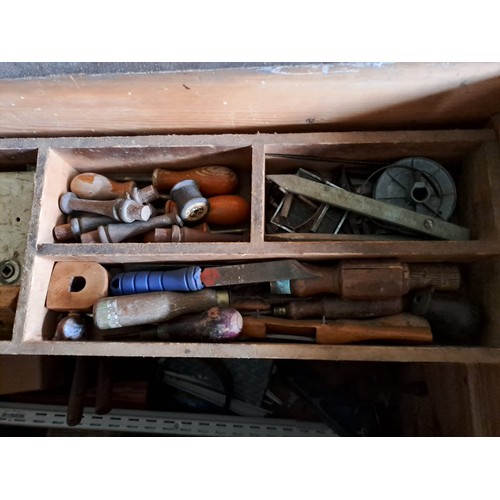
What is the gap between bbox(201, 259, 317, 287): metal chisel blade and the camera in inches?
50.7

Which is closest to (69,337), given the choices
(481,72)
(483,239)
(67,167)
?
(67,167)

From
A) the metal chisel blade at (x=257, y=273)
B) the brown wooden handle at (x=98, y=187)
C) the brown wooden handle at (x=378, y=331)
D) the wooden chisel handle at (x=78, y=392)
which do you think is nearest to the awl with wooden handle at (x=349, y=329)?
the brown wooden handle at (x=378, y=331)

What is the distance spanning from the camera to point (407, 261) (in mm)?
1345

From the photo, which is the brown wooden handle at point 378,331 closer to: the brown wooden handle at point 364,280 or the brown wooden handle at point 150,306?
the brown wooden handle at point 364,280

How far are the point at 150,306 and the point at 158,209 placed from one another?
33 cm

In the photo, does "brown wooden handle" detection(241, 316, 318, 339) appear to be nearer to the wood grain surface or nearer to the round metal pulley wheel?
the round metal pulley wheel

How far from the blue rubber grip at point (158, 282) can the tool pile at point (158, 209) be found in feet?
0.32

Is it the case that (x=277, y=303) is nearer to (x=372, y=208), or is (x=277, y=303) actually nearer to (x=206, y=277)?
(x=206, y=277)

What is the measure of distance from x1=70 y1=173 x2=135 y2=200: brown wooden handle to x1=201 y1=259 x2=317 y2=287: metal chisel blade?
0.39 meters

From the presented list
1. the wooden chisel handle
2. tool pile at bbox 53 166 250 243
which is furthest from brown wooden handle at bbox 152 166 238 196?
the wooden chisel handle

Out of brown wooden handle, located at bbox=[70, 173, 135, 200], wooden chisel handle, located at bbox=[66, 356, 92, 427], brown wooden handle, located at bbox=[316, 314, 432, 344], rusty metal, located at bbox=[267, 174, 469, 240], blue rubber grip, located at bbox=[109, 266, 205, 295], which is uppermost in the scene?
brown wooden handle, located at bbox=[70, 173, 135, 200]

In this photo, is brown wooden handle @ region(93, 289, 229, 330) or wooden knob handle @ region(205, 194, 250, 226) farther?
wooden knob handle @ region(205, 194, 250, 226)

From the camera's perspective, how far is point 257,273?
1.29m

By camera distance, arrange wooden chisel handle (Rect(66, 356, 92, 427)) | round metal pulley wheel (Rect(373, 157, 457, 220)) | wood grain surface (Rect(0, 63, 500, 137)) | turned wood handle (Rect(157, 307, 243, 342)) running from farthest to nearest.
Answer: wooden chisel handle (Rect(66, 356, 92, 427)) < round metal pulley wheel (Rect(373, 157, 457, 220)) < turned wood handle (Rect(157, 307, 243, 342)) < wood grain surface (Rect(0, 63, 500, 137))
